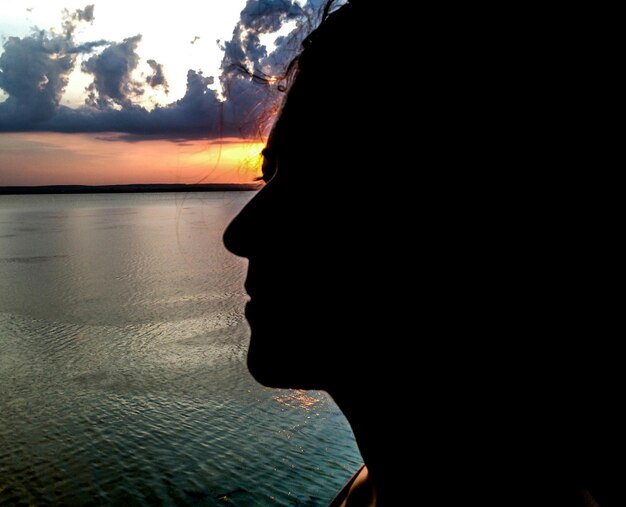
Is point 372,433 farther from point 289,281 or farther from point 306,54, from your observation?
point 306,54

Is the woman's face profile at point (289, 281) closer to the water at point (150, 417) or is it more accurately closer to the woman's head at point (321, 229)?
the woman's head at point (321, 229)

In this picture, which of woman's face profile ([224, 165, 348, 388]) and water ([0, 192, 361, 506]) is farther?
water ([0, 192, 361, 506])

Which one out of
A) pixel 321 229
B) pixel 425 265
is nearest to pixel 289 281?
pixel 321 229

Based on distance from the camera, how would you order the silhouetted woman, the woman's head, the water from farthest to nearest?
the water
the woman's head
the silhouetted woman

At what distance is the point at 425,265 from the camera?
2.97 ft

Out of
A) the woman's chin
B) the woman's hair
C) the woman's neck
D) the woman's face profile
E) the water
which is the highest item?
the woman's hair

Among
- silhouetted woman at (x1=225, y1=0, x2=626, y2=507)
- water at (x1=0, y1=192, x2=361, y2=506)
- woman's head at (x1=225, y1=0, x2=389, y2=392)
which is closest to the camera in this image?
silhouetted woman at (x1=225, y1=0, x2=626, y2=507)

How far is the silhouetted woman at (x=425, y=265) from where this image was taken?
81 cm

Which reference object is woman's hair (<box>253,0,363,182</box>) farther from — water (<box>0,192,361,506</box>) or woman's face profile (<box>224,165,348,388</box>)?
water (<box>0,192,361,506</box>)

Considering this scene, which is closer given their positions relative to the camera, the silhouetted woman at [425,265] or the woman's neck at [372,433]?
the silhouetted woman at [425,265]

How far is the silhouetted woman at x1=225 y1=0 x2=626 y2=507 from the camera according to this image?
0.81 metres

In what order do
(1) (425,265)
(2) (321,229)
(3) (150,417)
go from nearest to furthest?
(1) (425,265)
(2) (321,229)
(3) (150,417)

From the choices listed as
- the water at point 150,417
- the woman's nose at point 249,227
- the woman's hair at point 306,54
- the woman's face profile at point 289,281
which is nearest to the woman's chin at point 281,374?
the woman's face profile at point 289,281

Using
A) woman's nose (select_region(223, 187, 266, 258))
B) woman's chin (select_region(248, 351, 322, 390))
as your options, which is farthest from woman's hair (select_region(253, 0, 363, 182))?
woman's chin (select_region(248, 351, 322, 390))
